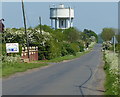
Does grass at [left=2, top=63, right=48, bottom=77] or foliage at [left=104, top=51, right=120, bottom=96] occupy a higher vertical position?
foliage at [left=104, top=51, right=120, bottom=96]

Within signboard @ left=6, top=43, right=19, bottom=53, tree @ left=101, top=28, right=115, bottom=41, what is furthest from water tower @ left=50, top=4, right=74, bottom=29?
signboard @ left=6, top=43, right=19, bottom=53

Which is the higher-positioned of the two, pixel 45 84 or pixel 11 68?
pixel 45 84

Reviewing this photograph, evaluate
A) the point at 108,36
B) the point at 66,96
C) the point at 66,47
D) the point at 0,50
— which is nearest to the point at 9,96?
the point at 66,96

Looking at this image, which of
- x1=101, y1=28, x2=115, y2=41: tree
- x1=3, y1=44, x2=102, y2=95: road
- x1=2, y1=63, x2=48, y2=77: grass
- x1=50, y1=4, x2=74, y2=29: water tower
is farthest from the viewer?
x1=101, y1=28, x2=115, y2=41: tree

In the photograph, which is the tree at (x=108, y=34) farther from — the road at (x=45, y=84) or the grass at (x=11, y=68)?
the road at (x=45, y=84)

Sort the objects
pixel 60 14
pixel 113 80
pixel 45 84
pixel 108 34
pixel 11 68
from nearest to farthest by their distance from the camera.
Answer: pixel 45 84
pixel 113 80
pixel 11 68
pixel 60 14
pixel 108 34

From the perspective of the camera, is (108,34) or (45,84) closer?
(45,84)

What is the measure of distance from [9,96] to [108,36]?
146352 millimetres

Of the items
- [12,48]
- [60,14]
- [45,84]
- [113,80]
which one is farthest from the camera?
[60,14]

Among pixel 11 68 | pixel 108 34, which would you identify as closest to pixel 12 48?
pixel 11 68

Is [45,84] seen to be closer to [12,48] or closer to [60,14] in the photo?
[12,48]

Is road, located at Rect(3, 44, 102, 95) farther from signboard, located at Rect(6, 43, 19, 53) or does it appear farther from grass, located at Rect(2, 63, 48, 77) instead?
signboard, located at Rect(6, 43, 19, 53)

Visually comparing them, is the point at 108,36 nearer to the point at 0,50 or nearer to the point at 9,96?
the point at 0,50

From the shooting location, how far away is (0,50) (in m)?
37.8
